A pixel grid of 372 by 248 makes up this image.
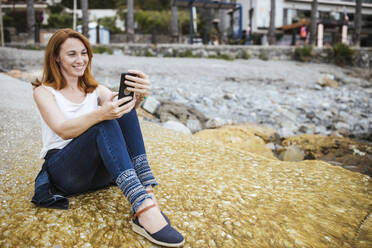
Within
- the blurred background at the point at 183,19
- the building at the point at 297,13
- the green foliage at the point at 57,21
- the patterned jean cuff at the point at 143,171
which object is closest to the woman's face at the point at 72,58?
the patterned jean cuff at the point at 143,171

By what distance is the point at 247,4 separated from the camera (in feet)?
78.5

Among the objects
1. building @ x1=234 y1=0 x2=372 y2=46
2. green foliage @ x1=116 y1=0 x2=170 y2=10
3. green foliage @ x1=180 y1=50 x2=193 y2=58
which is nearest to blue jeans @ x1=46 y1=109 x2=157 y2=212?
green foliage @ x1=180 y1=50 x2=193 y2=58

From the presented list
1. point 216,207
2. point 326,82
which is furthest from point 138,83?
point 326,82

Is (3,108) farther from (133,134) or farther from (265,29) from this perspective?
(265,29)

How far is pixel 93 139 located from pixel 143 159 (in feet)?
1.31

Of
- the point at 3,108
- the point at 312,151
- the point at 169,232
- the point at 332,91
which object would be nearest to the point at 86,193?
the point at 169,232

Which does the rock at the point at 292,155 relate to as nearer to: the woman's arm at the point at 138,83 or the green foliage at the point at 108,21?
the woman's arm at the point at 138,83

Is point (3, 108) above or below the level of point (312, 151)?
above

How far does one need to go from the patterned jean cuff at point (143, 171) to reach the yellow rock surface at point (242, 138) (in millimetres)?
2303

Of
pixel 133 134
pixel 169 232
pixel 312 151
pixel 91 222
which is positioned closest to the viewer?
pixel 169 232

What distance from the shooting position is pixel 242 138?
15.1 ft

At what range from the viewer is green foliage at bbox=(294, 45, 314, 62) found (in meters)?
13.8

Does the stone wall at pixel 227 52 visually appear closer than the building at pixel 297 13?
Yes

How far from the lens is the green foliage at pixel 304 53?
13.8 meters
